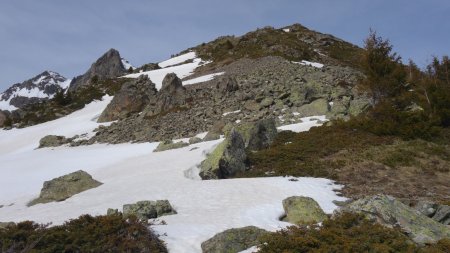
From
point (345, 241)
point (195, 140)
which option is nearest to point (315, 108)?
point (195, 140)

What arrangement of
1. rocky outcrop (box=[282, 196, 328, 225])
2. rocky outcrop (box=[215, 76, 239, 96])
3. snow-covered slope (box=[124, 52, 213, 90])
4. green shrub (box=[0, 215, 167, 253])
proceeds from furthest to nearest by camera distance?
snow-covered slope (box=[124, 52, 213, 90]), rocky outcrop (box=[215, 76, 239, 96]), rocky outcrop (box=[282, 196, 328, 225]), green shrub (box=[0, 215, 167, 253])

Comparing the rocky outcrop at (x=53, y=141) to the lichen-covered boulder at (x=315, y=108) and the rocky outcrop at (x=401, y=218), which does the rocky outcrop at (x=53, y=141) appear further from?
the rocky outcrop at (x=401, y=218)

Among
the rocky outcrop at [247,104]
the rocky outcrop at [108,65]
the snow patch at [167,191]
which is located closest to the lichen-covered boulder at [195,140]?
the rocky outcrop at [247,104]

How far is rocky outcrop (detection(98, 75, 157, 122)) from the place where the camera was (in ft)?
144

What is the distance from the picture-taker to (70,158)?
106 feet

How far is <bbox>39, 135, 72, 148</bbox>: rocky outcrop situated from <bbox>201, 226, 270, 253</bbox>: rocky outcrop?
30.4 metres

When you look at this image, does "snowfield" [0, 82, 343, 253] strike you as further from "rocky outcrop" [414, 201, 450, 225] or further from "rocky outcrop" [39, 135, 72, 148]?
"rocky outcrop" [39, 135, 72, 148]

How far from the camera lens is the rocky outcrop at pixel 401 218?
35.0ft

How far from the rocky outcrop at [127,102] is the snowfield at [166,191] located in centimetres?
1002

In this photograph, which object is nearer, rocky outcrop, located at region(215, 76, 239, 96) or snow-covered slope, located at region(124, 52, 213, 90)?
rocky outcrop, located at region(215, 76, 239, 96)

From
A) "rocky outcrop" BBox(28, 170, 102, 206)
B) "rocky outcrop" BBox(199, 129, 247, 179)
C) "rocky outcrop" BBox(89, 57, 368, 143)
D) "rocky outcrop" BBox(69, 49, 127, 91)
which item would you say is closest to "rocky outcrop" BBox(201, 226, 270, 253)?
"rocky outcrop" BBox(199, 129, 247, 179)

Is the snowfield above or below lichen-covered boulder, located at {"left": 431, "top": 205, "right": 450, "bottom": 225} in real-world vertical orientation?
above

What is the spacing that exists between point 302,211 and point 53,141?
30679 millimetres

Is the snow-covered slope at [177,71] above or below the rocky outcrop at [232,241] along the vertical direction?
above
